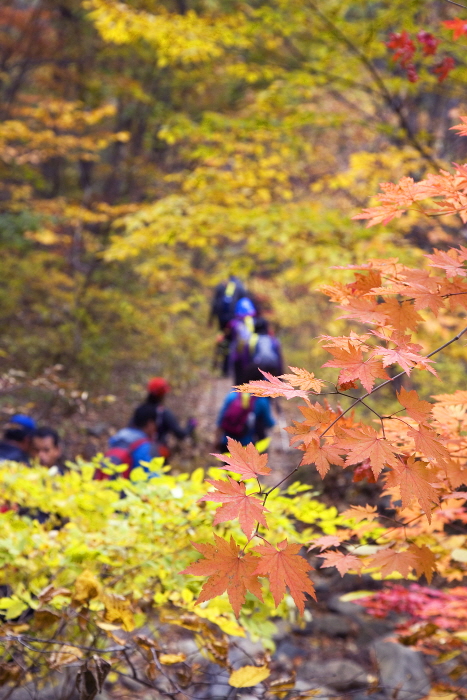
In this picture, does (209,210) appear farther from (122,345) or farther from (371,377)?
(122,345)

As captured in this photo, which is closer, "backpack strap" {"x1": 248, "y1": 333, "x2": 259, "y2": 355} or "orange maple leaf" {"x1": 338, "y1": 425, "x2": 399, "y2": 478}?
"orange maple leaf" {"x1": 338, "y1": 425, "x2": 399, "y2": 478}

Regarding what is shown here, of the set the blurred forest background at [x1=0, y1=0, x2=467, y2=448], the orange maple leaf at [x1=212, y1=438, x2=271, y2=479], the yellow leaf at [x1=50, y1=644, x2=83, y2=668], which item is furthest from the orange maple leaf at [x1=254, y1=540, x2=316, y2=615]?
the yellow leaf at [x1=50, y1=644, x2=83, y2=668]

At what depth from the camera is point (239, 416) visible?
16.4 feet

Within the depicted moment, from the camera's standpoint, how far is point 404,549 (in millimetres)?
1499

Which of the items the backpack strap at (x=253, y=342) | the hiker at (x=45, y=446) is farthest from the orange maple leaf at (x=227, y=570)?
the backpack strap at (x=253, y=342)

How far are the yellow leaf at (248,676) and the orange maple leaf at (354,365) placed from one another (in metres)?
1.03

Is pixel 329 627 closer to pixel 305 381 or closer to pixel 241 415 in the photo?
pixel 241 415

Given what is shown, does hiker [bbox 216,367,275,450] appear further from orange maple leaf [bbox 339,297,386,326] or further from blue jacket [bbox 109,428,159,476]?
orange maple leaf [bbox 339,297,386,326]

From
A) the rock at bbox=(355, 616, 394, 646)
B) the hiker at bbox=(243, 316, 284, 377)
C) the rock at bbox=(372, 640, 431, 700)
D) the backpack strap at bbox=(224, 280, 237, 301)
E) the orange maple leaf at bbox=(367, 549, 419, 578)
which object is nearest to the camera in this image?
the orange maple leaf at bbox=(367, 549, 419, 578)

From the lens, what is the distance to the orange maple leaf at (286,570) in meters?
1.03

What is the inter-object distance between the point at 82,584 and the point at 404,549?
1016mm

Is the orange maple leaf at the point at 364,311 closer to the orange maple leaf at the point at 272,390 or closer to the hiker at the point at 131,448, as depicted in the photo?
the orange maple leaf at the point at 272,390

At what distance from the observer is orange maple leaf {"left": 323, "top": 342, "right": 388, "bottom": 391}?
3.41ft

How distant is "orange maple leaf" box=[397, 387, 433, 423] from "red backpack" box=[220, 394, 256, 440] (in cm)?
389
